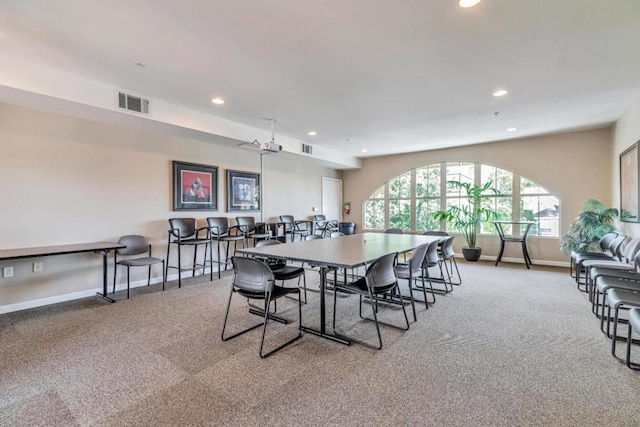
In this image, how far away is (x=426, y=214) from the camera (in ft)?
26.0

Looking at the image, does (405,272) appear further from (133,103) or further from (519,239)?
(519,239)

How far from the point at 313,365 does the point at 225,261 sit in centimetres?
394

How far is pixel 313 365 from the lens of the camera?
92.2 inches

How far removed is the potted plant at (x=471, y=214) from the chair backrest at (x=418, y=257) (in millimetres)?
3870

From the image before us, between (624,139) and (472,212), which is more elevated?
(624,139)

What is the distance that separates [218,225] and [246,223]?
634mm

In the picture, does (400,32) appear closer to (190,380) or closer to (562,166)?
(190,380)

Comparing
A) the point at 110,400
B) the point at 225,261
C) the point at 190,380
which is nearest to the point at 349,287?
the point at 190,380

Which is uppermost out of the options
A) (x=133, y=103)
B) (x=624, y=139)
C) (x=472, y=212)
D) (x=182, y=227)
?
(x=133, y=103)

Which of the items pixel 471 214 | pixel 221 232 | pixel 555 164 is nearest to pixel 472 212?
pixel 471 214

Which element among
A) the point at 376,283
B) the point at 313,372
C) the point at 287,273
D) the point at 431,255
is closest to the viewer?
the point at 313,372

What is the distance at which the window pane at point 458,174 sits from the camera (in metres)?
7.23

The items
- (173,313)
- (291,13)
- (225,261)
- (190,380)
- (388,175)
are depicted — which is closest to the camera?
(190,380)

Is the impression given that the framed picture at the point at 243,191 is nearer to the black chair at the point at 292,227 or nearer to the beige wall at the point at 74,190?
the black chair at the point at 292,227
